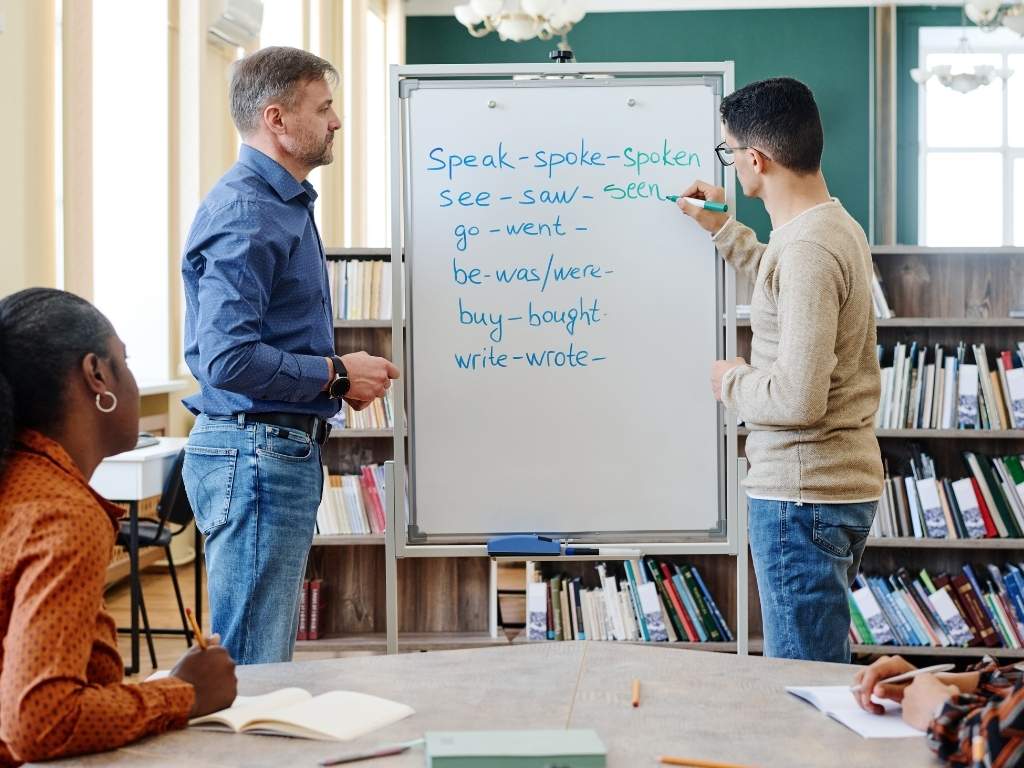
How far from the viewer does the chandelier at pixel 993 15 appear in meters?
5.82

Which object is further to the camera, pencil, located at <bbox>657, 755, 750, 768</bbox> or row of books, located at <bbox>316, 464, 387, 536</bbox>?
row of books, located at <bbox>316, 464, 387, 536</bbox>

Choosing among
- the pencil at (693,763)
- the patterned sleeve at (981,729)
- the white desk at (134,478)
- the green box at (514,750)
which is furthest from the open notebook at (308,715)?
the white desk at (134,478)

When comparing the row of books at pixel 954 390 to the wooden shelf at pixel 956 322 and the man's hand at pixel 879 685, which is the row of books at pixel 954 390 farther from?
the man's hand at pixel 879 685

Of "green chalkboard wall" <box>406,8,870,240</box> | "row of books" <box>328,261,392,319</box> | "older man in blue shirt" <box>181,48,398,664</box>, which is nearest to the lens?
"older man in blue shirt" <box>181,48,398,664</box>

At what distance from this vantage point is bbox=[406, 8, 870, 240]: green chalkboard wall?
31.5 feet

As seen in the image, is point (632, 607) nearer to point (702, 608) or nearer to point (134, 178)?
point (702, 608)

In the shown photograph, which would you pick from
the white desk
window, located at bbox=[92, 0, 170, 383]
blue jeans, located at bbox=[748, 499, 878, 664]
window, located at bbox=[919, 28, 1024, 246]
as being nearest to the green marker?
blue jeans, located at bbox=[748, 499, 878, 664]

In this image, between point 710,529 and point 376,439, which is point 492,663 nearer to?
point 710,529

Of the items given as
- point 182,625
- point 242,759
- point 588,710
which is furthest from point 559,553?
point 182,625

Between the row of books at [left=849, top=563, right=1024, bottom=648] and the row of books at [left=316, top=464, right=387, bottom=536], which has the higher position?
the row of books at [left=316, top=464, right=387, bottom=536]

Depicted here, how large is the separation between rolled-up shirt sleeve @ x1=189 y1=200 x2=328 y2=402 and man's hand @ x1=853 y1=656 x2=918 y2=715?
3.71 feet

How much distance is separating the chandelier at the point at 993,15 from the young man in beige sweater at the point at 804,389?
4393 millimetres

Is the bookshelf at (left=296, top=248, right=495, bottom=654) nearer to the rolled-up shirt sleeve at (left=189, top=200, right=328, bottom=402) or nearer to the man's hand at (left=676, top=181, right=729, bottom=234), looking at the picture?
the man's hand at (left=676, top=181, right=729, bottom=234)

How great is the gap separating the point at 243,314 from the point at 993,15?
Result: 5195 mm
